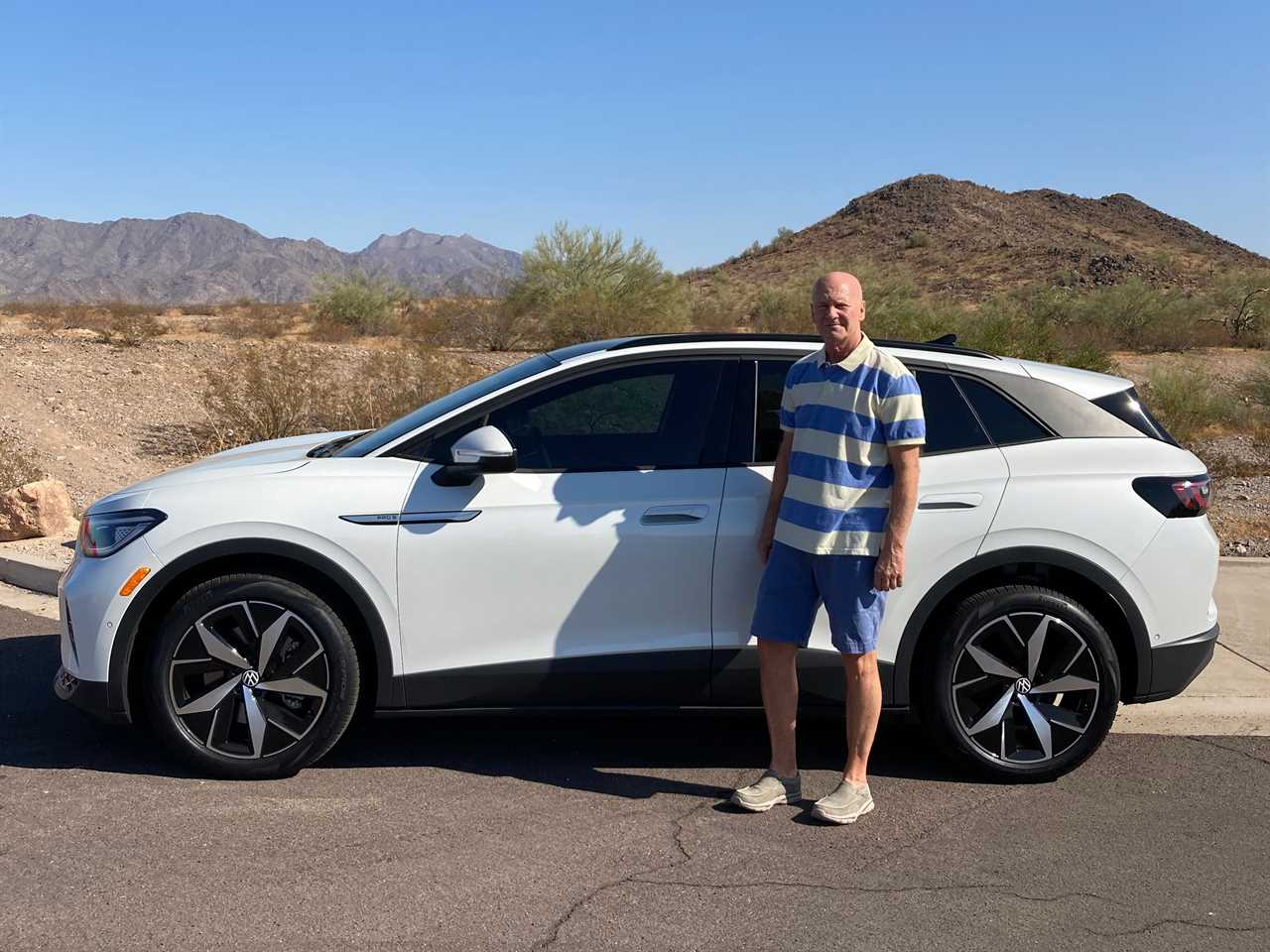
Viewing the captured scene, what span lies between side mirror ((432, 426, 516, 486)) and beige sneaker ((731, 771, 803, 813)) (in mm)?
1513

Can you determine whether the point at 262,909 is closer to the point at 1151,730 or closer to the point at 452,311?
the point at 1151,730

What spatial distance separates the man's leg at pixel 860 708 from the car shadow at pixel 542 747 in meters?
0.31

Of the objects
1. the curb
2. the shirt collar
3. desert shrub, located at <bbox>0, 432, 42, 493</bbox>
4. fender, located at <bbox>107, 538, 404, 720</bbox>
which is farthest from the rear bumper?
desert shrub, located at <bbox>0, 432, 42, 493</bbox>

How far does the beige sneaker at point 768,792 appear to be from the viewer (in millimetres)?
4688

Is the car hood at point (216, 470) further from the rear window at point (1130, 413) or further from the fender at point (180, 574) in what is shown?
the rear window at point (1130, 413)

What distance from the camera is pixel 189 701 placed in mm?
4789

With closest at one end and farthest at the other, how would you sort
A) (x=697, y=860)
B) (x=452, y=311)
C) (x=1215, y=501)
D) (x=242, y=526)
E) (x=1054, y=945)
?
(x=1054, y=945)
(x=697, y=860)
(x=242, y=526)
(x=1215, y=501)
(x=452, y=311)

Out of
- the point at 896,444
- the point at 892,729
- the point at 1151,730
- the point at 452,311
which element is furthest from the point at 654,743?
the point at 452,311

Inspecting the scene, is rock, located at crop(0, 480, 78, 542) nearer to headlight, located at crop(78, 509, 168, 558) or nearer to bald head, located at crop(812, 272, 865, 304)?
headlight, located at crop(78, 509, 168, 558)

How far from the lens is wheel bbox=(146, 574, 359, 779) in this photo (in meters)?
4.73

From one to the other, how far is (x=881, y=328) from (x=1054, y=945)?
24.8 meters

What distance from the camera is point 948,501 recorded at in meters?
4.86

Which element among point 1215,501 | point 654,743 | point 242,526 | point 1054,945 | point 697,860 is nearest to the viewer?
point 1054,945

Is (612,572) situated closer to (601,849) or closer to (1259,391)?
(601,849)
